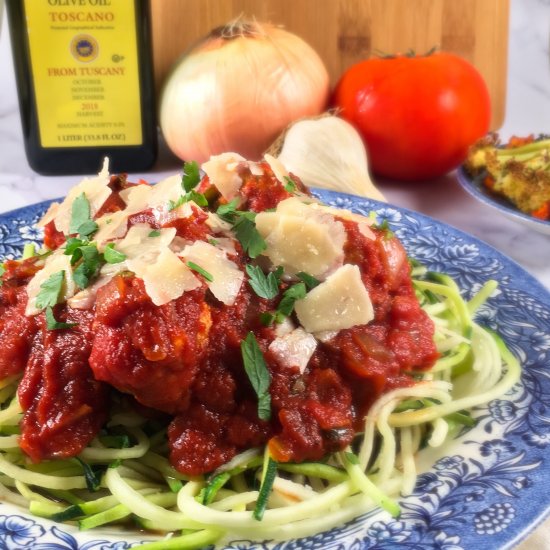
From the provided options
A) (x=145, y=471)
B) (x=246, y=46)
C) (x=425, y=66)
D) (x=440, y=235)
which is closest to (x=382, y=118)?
(x=425, y=66)

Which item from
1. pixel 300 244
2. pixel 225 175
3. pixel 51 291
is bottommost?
pixel 51 291

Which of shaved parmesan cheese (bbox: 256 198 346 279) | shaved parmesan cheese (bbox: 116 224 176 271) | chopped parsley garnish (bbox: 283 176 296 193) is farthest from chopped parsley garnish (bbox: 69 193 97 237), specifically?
chopped parsley garnish (bbox: 283 176 296 193)

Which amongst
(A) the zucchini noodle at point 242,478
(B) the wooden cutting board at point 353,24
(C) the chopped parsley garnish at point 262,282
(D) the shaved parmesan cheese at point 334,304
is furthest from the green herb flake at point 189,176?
(B) the wooden cutting board at point 353,24

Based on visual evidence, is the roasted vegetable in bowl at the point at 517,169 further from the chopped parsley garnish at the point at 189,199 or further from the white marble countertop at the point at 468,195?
the chopped parsley garnish at the point at 189,199

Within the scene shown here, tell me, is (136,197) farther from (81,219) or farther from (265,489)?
(265,489)

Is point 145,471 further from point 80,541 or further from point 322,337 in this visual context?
point 322,337

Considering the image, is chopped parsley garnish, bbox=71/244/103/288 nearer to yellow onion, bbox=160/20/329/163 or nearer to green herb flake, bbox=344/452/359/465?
green herb flake, bbox=344/452/359/465

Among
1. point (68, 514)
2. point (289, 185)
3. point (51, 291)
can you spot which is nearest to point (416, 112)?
point (289, 185)

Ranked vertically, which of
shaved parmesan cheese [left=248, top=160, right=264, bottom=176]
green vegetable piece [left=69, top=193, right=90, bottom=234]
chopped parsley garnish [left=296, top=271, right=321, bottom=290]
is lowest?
chopped parsley garnish [left=296, top=271, right=321, bottom=290]

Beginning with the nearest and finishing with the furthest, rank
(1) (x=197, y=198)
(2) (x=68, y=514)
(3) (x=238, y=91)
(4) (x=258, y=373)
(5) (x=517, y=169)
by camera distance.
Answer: (2) (x=68, y=514) → (4) (x=258, y=373) → (1) (x=197, y=198) → (5) (x=517, y=169) → (3) (x=238, y=91)
